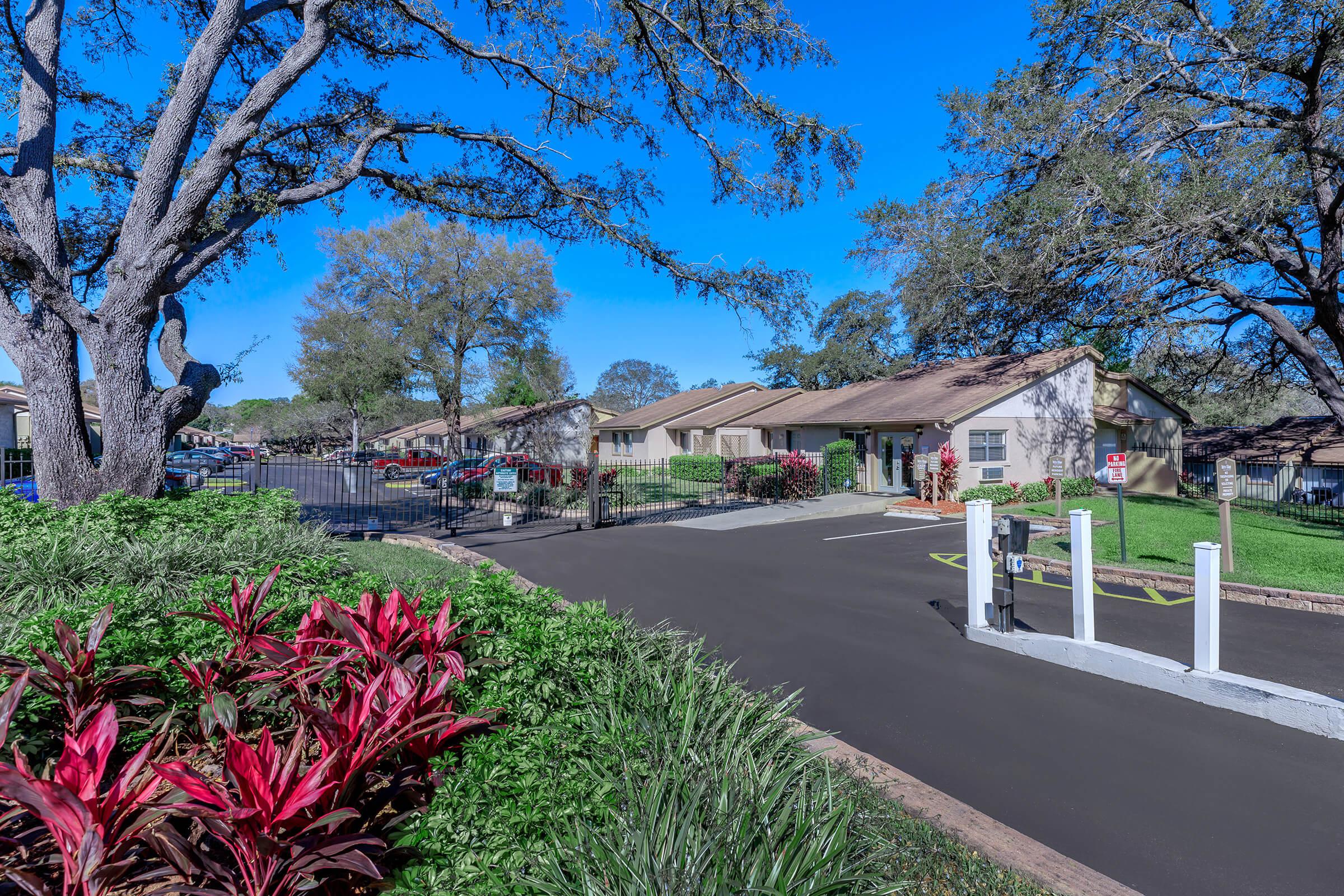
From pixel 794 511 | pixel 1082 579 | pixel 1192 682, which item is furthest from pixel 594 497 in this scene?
pixel 1192 682

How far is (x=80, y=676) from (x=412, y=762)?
168 cm

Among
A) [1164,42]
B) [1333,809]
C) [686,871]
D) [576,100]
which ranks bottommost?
[1333,809]

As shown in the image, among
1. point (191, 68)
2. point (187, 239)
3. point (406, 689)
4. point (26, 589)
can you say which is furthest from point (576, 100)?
point (406, 689)

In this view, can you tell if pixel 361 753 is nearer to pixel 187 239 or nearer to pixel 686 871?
pixel 686 871

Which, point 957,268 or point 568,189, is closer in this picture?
point 568,189

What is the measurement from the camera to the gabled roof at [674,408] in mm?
35406

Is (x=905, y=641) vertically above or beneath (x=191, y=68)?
beneath

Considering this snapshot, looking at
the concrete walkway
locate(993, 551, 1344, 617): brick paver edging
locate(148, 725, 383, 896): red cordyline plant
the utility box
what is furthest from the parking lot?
the concrete walkway

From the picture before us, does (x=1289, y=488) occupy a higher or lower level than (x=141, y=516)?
lower

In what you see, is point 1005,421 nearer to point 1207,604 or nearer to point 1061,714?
point 1207,604

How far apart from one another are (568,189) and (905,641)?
906cm

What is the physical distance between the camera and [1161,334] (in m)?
17.2

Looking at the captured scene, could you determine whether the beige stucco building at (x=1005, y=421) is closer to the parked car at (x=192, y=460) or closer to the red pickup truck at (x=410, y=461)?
the red pickup truck at (x=410, y=461)

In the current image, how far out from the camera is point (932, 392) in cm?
2345
